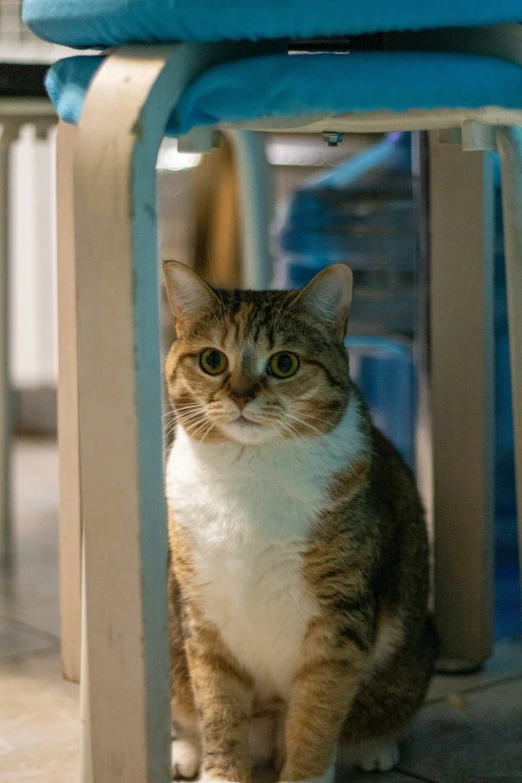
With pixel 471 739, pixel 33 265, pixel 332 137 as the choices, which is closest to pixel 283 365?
pixel 332 137

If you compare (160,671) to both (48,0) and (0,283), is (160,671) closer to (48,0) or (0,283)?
(48,0)

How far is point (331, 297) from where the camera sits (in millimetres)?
1197

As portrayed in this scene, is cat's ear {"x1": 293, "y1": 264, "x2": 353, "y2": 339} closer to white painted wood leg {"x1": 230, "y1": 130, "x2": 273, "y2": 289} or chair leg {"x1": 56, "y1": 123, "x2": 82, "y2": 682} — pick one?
chair leg {"x1": 56, "y1": 123, "x2": 82, "y2": 682}

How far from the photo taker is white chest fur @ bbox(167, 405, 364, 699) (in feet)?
3.56

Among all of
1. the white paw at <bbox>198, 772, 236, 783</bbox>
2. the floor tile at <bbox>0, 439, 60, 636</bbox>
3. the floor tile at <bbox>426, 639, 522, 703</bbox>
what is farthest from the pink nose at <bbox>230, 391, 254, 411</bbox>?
the floor tile at <bbox>0, 439, 60, 636</bbox>

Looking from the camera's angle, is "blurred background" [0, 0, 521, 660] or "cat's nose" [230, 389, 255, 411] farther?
"blurred background" [0, 0, 521, 660]

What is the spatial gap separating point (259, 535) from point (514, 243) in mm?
416

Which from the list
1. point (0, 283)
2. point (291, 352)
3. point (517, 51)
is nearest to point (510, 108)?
point (517, 51)

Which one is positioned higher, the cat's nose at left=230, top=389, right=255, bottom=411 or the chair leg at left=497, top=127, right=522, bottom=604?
the chair leg at left=497, top=127, right=522, bottom=604

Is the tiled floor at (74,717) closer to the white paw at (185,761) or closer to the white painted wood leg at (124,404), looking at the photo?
the white paw at (185,761)

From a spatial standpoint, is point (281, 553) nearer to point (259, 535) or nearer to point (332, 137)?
point (259, 535)

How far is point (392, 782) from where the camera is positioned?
1.12 m

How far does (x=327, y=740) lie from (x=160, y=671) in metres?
0.33

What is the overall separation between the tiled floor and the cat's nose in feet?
1.49
